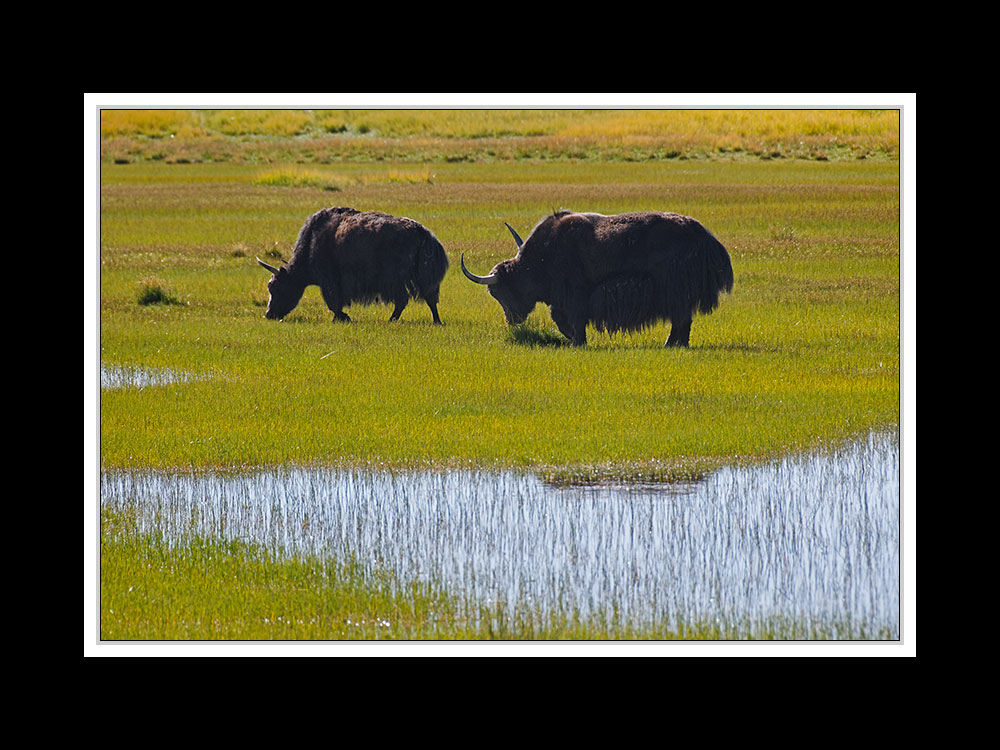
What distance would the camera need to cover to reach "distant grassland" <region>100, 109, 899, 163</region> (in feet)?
36.8

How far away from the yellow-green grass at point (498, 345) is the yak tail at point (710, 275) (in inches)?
21.7

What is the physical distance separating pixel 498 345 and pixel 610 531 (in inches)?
238

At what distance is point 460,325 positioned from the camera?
632 inches

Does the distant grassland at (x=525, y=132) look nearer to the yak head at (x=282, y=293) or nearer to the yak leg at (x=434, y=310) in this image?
the yak head at (x=282, y=293)

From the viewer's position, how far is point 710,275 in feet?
46.6

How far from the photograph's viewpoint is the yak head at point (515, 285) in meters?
15.1

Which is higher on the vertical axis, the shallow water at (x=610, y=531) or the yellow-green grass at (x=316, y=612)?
the shallow water at (x=610, y=531)

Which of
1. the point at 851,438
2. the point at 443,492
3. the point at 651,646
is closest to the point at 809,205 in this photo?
the point at 851,438

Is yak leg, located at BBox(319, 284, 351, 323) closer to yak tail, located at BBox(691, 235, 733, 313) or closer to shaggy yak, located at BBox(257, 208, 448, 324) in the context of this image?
shaggy yak, located at BBox(257, 208, 448, 324)

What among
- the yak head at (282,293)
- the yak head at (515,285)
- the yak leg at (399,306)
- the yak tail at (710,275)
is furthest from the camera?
the yak head at (282,293)

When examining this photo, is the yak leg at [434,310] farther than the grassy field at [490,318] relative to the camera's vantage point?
Yes

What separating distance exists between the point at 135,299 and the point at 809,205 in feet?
34.4

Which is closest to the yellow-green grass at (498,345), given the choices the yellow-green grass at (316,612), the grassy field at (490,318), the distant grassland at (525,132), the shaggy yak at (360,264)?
the grassy field at (490,318)

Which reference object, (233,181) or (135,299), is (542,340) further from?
(233,181)
